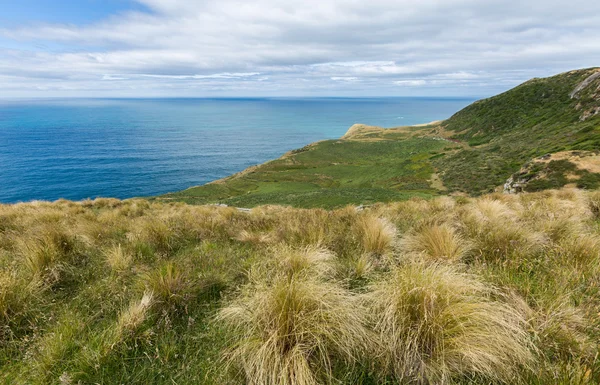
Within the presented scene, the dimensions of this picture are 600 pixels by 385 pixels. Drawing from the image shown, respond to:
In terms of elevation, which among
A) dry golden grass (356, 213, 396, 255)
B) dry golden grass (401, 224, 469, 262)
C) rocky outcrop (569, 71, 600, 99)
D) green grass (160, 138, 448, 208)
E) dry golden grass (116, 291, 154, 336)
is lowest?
green grass (160, 138, 448, 208)

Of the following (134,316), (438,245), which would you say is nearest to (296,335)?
(134,316)

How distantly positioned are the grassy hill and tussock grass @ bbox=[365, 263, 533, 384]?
23.6 m

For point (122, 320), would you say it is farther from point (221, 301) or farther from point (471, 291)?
point (471, 291)

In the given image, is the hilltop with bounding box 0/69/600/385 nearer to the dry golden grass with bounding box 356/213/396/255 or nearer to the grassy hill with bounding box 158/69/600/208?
the dry golden grass with bounding box 356/213/396/255

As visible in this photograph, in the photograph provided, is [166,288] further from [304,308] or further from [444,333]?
[444,333]

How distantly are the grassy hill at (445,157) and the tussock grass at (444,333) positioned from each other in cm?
2365

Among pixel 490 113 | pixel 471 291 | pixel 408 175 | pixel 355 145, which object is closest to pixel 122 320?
pixel 471 291

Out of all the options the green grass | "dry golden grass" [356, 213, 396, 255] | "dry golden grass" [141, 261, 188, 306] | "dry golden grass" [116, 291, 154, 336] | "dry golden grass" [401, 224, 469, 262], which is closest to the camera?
"dry golden grass" [116, 291, 154, 336]

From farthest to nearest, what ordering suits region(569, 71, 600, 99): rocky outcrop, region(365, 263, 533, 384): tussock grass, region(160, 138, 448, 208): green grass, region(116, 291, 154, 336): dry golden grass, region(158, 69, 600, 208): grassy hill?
region(569, 71, 600, 99): rocky outcrop < region(158, 69, 600, 208): grassy hill < region(160, 138, 448, 208): green grass < region(116, 291, 154, 336): dry golden grass < region(365, 263, 533, 384): tussock grass

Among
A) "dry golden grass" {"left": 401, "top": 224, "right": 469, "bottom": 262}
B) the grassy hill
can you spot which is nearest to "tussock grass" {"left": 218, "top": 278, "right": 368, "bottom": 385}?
"dry golden grass" {"left": 401, "top": 224, "right": 469, "bottom": 262}

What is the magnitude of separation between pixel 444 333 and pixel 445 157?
69.5m

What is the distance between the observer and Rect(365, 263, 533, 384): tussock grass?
2.39 m

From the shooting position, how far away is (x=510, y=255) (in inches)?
173

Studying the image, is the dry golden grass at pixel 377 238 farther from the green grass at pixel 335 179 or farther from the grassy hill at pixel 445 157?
the grassy hill at pixel 445 157
